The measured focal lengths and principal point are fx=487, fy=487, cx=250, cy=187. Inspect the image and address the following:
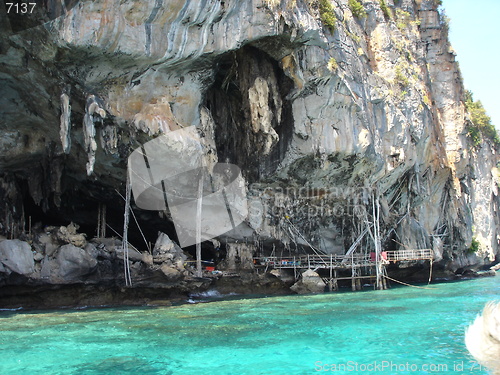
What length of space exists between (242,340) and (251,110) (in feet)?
32.9

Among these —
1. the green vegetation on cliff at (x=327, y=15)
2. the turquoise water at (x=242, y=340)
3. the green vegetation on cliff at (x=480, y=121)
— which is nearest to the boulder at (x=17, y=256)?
the turquoise water at (x=242, y=340)

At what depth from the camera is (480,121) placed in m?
37.3

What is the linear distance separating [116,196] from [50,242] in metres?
3.47

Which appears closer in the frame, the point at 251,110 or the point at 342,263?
the point at 251,110

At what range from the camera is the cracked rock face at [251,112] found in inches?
578

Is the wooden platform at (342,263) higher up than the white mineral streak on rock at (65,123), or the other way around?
the white mineral streak on rock at (65,123)

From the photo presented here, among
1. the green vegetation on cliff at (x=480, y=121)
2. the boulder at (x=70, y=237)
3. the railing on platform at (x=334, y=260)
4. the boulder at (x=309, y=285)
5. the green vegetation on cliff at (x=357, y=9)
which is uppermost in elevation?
the green vegetation on cliff at (x=357, y=9)

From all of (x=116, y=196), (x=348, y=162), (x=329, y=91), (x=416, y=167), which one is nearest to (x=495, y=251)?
(x=416, y=167)

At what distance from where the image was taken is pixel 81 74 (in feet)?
48.5

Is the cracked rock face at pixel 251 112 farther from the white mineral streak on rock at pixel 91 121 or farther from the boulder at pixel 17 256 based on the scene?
the boulder at pixel 17 256

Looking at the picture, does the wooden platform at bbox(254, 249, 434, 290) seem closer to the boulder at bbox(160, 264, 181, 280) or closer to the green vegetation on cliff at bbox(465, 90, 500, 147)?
the boulder at bbox(160, 264, 181, 280)

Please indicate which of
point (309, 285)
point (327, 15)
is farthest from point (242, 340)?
point (327, 15)

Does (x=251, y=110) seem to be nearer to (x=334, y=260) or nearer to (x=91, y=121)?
(x=91, y=121)

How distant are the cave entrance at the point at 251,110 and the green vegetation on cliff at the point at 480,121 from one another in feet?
64.5
